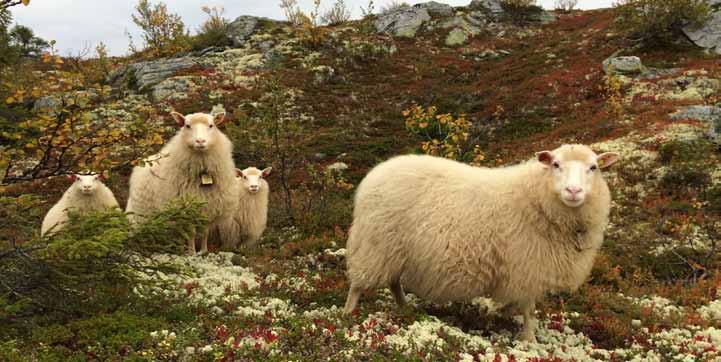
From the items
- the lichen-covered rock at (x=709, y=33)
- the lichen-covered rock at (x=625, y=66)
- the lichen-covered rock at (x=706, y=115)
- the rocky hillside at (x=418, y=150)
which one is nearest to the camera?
the rocky hillside at (x=418, y=150)

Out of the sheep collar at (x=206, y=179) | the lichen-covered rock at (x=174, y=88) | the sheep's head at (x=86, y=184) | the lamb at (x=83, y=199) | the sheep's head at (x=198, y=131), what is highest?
the lichen-covered rock at (x=174, y=88)

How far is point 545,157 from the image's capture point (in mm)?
6152

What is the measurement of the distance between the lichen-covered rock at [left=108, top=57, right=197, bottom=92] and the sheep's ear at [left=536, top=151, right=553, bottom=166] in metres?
27.8

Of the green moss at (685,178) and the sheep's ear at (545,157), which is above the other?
the sheep's ear at (545,157)

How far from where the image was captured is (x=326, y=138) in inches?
920

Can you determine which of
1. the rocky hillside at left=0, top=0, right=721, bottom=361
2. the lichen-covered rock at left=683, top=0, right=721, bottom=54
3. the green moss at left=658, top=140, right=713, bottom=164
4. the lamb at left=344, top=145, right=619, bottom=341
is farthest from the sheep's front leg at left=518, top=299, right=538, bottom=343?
the lichen-covered rock at left=683, top=0, right=721, bottom=54

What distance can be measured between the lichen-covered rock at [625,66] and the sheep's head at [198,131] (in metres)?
22.2

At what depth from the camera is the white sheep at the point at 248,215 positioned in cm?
1116

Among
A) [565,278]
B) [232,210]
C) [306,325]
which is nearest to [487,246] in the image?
[565,278]

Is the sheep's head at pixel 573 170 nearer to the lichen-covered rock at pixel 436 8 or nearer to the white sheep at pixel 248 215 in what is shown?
the white sheep at pixel 248 215

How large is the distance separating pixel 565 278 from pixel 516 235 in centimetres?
86

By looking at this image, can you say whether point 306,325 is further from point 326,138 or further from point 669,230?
point 326,138

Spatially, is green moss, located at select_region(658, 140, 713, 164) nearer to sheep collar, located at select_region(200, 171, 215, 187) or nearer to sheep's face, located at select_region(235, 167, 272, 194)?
sheep's face, located at select_region(235, 167, 272, 194)

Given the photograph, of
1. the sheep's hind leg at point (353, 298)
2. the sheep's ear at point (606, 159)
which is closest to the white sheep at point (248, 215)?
the sheep's hind leg at point (353, 298)
